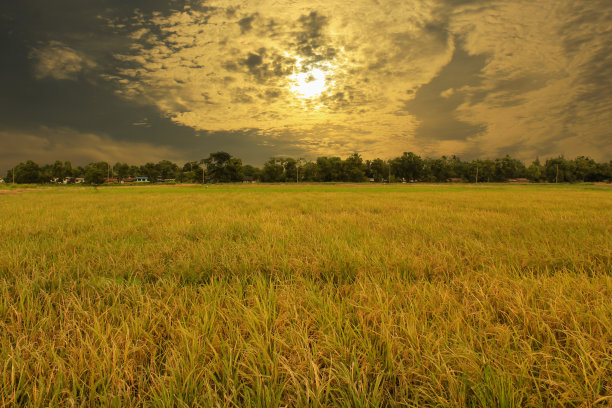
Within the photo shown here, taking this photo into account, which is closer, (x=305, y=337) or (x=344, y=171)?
(x=305, y=337)

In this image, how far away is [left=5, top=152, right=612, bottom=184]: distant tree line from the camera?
321 feet

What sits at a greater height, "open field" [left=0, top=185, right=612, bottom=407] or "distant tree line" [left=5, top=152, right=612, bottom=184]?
"distant tree line" [left=5, top=152, right=612, bottom=184]

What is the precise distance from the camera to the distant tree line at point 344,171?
97.8m

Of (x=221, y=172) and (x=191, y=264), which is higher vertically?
(x=221, y=172)

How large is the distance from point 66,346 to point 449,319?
2477 mm

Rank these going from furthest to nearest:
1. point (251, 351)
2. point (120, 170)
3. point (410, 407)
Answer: point (120, 170) < point (251, 351) < point (410, 407)

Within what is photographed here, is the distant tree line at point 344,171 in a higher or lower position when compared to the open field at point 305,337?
higher

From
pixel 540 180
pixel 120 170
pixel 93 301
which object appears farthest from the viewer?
pixel 120 170

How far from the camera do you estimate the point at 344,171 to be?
10931cm

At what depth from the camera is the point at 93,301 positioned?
6.79 ft

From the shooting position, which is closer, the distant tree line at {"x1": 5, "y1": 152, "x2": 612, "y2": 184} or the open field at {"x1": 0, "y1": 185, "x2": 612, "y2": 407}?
the open field at {"x1": 0, "y1": 185, "x2": 612, "y2": 407}

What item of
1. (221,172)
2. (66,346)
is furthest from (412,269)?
(221,172)

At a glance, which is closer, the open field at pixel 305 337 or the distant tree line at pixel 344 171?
the open field at pixel 305 337

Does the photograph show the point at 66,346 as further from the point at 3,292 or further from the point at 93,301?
the point at 3,292
